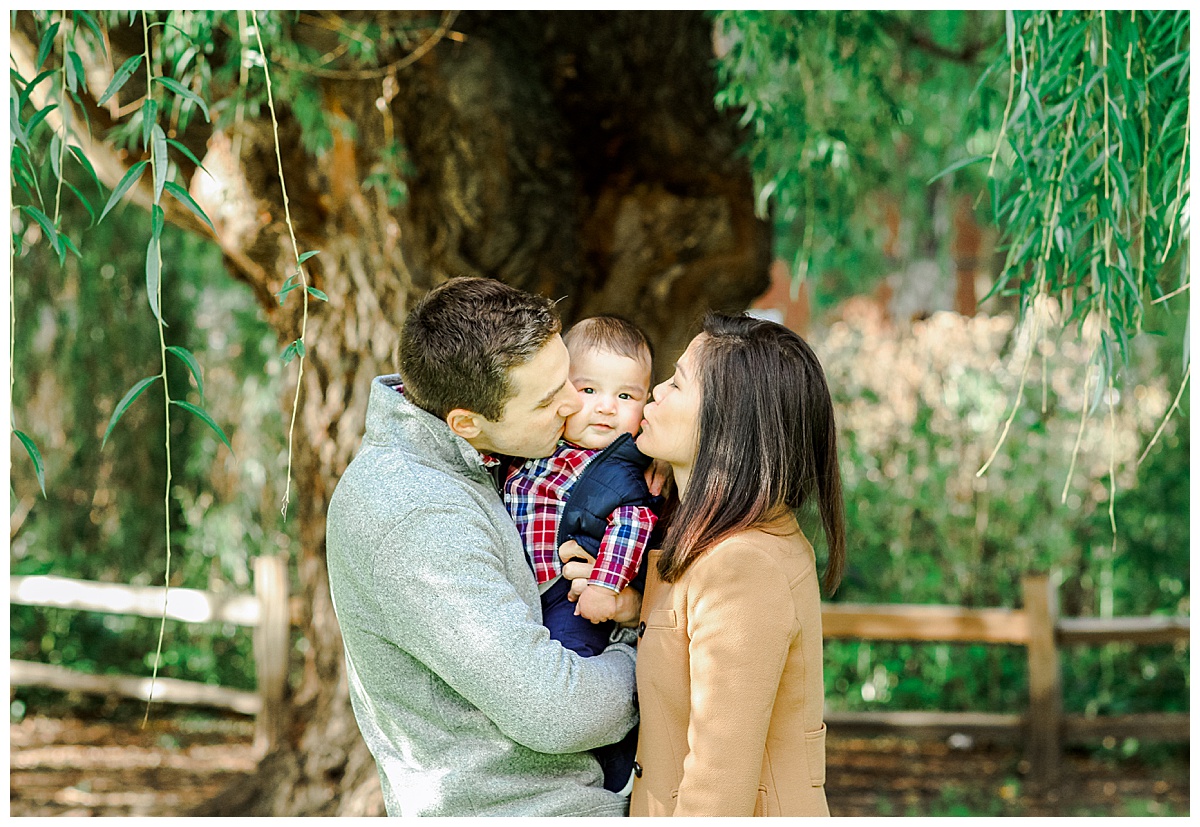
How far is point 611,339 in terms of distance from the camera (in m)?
1.84

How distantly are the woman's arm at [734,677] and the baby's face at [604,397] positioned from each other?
1.14 ft

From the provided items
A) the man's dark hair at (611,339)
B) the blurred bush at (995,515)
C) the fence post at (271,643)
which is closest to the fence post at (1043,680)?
the blurred bush at (995,515)

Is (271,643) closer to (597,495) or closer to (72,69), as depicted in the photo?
(597,495)

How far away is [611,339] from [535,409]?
266 millimetres

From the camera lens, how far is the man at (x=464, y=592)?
1454 millimetres

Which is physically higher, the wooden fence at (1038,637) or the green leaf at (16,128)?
the green leaf at (16,128)

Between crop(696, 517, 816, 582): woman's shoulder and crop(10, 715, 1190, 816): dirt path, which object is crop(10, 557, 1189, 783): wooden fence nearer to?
crop(10, 715, 1190, 816): dirt path

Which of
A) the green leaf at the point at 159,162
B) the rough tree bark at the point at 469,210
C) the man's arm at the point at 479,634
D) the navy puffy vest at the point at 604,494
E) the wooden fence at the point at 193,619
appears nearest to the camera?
the green leaf at the point at 159,162

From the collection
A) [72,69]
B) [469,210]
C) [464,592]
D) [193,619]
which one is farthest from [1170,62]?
[193,619]

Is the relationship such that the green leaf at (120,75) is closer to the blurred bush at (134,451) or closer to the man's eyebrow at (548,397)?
the man's eyebrow at (548,397)

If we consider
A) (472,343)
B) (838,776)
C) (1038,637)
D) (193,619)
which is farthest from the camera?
(193,619)

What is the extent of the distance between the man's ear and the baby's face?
7.3 inches

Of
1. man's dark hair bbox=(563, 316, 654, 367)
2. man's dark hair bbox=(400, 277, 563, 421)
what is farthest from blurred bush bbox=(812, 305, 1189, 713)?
man's dark hair bbox=(400, 277, 563, 421)

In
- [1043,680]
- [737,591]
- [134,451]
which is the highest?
[737,591]
